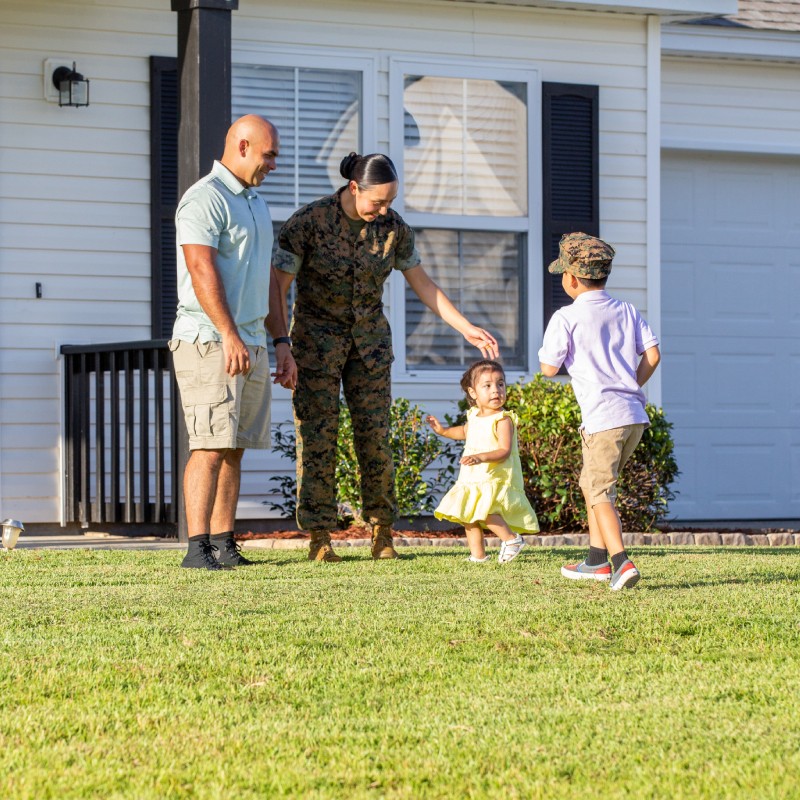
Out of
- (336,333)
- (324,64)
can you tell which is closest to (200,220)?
(336,333)

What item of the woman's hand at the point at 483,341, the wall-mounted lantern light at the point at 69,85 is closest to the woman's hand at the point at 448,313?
the woman's hand at the point at 483,341

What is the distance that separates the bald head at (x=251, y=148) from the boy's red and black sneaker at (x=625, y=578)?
2212mm

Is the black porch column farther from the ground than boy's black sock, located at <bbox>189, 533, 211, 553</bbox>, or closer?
farther from the ground

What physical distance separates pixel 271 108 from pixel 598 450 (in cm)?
498

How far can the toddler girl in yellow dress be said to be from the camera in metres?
6.58

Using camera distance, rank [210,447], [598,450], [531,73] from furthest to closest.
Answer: [531,73] < [210,447] < [598,450]

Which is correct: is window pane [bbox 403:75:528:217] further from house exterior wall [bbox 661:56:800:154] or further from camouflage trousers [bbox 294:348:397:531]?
camouflage trousers [bbox 294:348:397:531]

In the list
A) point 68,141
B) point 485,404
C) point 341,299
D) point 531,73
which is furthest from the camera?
point 531,73

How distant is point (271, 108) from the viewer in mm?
9586

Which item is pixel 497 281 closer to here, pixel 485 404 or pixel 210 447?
pixel 485 404

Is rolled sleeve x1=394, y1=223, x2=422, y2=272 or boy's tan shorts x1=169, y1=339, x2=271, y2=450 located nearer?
boy's tan shorts x1=169, y1=339, x2=271, y2=450

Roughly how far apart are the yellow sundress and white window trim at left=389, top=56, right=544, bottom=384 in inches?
117

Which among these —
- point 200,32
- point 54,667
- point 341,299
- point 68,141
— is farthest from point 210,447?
point 68,141

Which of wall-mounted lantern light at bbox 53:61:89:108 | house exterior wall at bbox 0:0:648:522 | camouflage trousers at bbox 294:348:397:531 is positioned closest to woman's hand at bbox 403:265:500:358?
camouflage trousers at bbox 294:348:397:531
